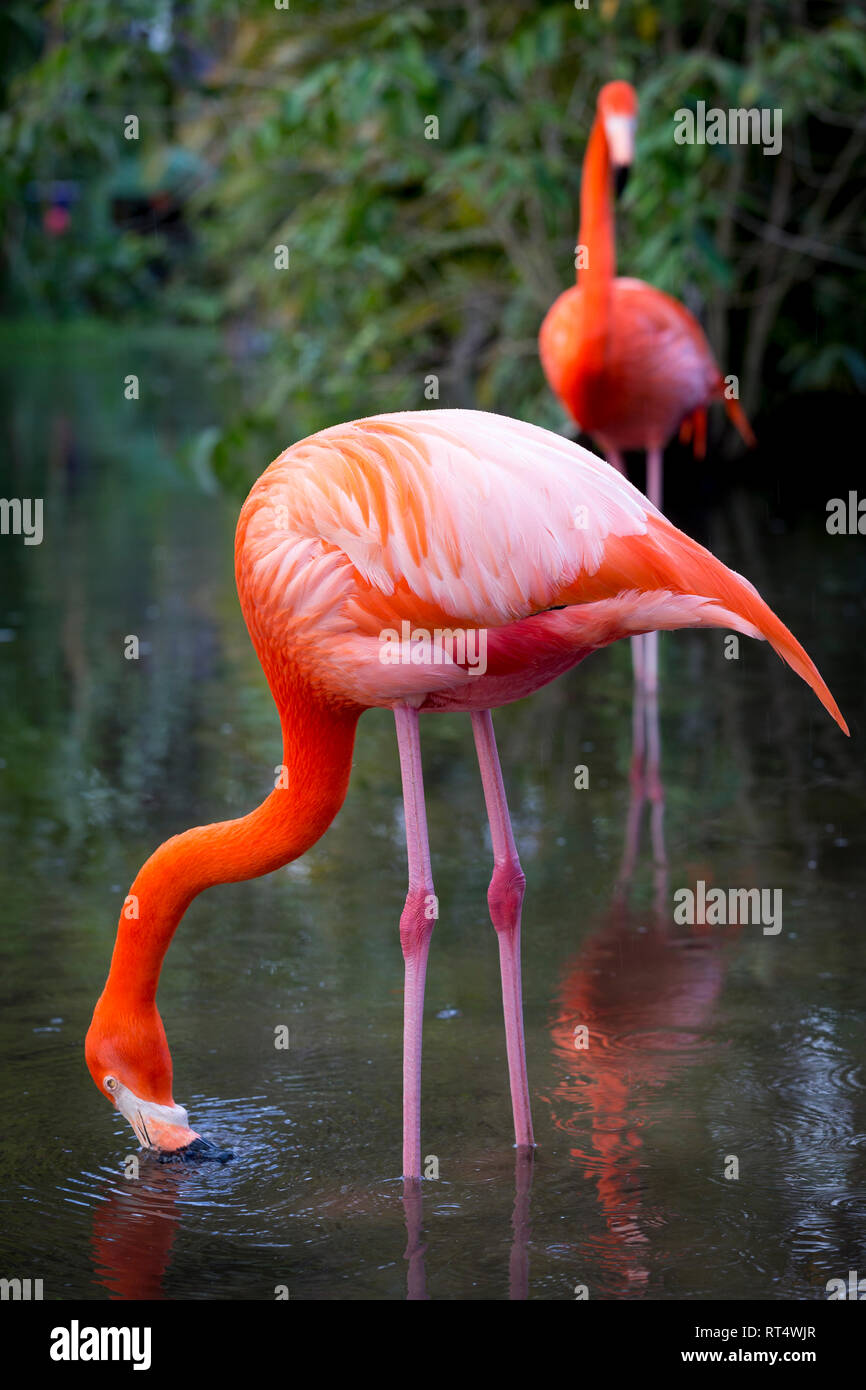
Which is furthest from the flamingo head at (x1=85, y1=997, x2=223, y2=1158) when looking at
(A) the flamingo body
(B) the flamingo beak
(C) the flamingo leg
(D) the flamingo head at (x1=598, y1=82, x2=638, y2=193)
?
(D) the flamingo head at (x1=598, y1=82, x2=638, y2=193)

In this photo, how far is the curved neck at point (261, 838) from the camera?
315cm

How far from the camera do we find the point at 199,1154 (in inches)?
127

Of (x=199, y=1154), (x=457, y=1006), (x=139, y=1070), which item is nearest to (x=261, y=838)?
(x=139, y=1070)

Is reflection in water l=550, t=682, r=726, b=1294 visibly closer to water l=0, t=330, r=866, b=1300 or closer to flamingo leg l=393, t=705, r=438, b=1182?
water l=0, t=330, r=866, b=1300

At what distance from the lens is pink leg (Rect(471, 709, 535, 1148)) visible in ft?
10.6

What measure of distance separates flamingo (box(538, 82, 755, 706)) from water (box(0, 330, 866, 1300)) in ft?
3.17

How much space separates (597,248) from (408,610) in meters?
4.28

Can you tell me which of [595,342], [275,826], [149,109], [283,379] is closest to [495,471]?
[275,826]

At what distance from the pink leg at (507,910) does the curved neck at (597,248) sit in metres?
3.94

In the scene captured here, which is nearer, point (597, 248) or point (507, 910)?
point (507, 910)

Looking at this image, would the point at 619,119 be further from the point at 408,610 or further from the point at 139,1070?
the point at 139,1070

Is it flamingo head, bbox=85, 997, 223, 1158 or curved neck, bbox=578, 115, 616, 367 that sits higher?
curved neck, bbox=578, 115, 616, 367

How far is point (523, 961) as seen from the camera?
421 centimetres
